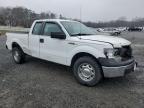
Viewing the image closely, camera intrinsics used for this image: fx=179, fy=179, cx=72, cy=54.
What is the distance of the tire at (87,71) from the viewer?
479cm

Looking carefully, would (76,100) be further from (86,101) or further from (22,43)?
(22,43)

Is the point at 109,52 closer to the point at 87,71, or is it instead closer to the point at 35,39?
the point at 87,71

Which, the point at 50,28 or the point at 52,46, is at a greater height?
the point at 50,28

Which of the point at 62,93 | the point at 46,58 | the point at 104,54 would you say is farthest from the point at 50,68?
the point at 104,54

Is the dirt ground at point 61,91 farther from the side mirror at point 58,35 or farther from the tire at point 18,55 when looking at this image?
the side mirror at point 58,35

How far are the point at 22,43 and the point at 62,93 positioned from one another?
3.44 m

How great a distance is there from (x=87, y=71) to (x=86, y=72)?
0.05 meters

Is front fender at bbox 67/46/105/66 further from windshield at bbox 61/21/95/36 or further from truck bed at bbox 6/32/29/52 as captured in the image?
truck bed at bbox 6/32/29/52

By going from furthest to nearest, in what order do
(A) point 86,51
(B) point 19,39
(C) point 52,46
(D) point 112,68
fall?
(B) point 19,39 < (C) point 52,46 < (A) point 86,51 < (D) point 112,68

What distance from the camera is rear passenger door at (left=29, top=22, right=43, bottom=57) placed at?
21.3 ft

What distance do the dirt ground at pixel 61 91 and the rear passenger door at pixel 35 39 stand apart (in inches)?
28.0

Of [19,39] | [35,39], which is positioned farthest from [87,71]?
[19,39]

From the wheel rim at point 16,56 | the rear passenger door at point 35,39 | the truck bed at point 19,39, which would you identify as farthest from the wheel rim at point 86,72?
the wheel rim at point 16,56

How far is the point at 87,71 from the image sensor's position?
197 inches
